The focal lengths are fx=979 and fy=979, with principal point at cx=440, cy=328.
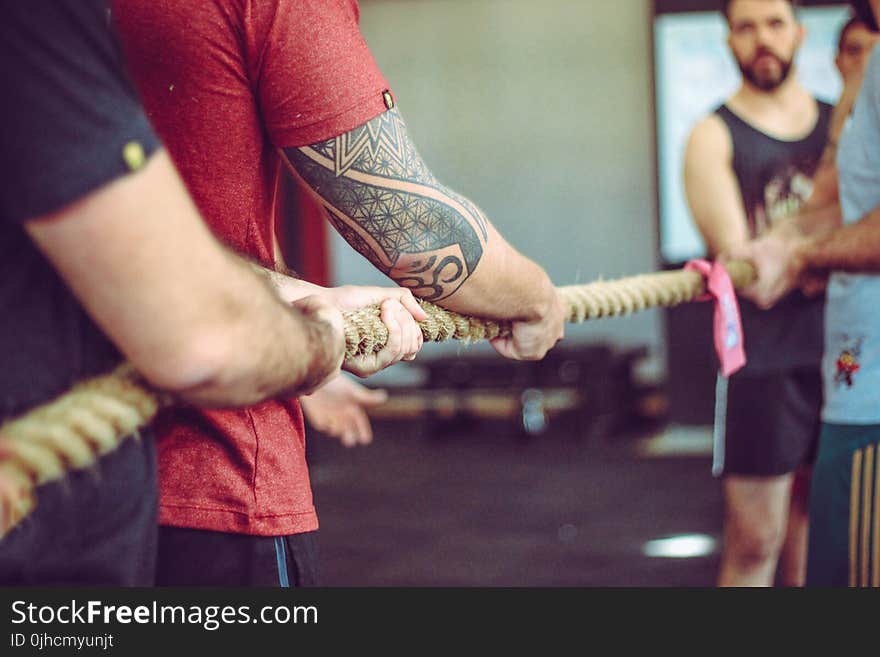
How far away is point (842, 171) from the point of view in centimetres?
154

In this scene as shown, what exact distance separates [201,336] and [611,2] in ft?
20.7

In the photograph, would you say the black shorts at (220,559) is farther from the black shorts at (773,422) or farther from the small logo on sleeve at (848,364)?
the black shorts at (773,422)

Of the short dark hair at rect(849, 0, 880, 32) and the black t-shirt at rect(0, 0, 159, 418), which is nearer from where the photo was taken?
the black t-shirt at rect(0, 0, 159, 418)

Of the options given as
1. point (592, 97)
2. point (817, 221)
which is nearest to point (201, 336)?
point (817, 221)

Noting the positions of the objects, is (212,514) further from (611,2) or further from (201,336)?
(611,2)

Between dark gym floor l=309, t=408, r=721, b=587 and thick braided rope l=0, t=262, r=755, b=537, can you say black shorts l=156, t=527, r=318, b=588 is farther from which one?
dark gym floor l=309, t=408, r=721, b=587

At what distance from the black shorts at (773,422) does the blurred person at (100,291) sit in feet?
5.67

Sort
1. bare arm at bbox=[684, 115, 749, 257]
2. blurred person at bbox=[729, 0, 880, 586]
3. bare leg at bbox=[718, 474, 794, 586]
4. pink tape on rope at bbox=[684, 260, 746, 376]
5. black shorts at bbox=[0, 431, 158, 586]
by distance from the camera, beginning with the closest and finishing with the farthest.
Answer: black shorts at bbox=[0, 431, 158, 586] < blurred person at bbox=[729, 0, 880, 586] < pink tape on rope at bbox=[684, 260, 746, 376] < bare leg at bbox=[718, 474, 794, 586] < bare arm at bbox=[684, 115, 749, 257]

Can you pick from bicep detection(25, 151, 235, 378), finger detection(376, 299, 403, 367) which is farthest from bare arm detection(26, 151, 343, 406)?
finger detection(376, 299, 403, 367)

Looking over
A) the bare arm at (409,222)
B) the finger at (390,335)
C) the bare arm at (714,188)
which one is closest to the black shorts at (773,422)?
the bare arm at (714,188)

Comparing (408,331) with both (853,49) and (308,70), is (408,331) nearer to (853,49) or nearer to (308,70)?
(308,70)

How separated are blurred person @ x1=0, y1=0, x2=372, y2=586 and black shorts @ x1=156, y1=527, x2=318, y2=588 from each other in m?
0.15

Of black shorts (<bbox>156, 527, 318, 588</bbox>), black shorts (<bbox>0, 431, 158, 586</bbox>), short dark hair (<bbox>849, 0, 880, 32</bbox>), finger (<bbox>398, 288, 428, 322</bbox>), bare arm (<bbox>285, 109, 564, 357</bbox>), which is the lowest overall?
black shorts (<bbox>156, 527, 318, 588</bbox>)

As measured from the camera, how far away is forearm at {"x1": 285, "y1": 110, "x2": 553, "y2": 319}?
40.5 inches
